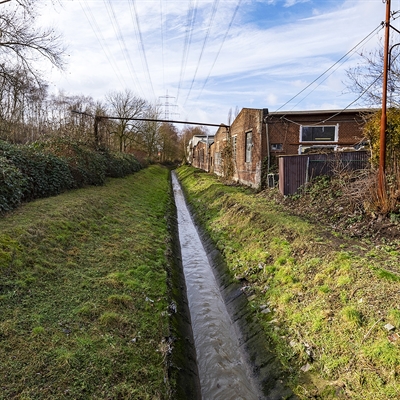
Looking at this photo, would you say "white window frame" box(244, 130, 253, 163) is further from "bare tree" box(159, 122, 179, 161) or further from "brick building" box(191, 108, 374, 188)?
"bare tree" box(159, 122, 179, 161)

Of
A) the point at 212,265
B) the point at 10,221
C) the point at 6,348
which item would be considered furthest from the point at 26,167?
the point at 6,348

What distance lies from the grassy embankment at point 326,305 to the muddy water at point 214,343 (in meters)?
0.71

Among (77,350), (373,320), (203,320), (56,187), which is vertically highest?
(56,187)

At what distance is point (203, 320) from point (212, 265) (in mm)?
3187

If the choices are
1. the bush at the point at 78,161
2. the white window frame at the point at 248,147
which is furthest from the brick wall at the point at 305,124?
the bush at the point at 78,161

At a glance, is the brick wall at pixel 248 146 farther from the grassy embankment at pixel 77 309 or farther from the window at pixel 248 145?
the grassy embankment at pixel 77 309

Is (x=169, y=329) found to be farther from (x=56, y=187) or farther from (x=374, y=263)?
(x=56, y=187)

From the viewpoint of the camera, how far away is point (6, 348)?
3926mm

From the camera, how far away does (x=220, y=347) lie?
5.79m

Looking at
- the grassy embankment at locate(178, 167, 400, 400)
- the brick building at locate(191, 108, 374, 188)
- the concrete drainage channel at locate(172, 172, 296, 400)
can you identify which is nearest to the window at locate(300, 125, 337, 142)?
the brick building at locate(191, 108, 374, 188)

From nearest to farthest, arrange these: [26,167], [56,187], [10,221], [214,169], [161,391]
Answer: [161,391] < [10,221] < [26,167] < [56,187] < [214,169]

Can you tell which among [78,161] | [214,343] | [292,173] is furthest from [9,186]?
[292,173]

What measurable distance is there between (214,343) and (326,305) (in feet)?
7.48

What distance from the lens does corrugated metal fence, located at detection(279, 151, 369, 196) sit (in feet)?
37.4
